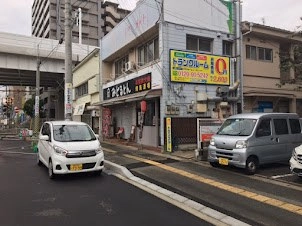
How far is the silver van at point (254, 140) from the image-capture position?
10.0 metres

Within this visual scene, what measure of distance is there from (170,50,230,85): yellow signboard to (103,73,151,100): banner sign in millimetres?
1929

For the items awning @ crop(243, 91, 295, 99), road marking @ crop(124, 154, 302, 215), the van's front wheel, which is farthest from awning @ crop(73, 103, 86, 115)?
the van's front wheel

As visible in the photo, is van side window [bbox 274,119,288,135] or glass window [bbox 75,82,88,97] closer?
van side window [bbox 274,119,288,135]

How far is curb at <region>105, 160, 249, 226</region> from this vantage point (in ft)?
19.4

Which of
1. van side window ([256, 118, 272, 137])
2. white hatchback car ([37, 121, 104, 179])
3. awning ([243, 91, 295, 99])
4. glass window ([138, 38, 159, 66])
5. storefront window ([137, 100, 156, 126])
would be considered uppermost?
glass window ([138, 38, 159, 66])

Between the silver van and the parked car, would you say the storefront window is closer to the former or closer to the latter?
the silver van

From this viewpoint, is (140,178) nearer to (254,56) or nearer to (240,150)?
(240,150)

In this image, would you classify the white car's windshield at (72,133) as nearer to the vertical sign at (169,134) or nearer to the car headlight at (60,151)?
the car headlight at (60,151)

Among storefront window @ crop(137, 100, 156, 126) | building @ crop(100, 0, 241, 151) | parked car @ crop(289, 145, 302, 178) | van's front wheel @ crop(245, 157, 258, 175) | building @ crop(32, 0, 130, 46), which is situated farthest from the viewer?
building @ crop(32, 0, 130, 46)

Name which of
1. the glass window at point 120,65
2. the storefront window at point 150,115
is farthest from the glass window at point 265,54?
the glass window at point 120,65

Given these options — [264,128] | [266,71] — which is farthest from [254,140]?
[266,71]

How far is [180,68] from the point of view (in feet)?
52.7

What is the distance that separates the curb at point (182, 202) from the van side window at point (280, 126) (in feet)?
16.5

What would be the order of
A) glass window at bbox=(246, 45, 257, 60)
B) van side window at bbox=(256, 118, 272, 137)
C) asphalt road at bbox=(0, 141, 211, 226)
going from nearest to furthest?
asphalt road at bbox=(0, 141, 211, 226), van side window at bbox=(256, 118, 272, 137), glass window at bbox=(246, 45, 257, 60)
